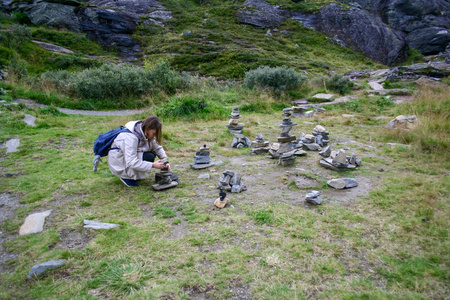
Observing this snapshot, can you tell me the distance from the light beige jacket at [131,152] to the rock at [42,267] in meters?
1.67

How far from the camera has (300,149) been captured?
6.07 meters

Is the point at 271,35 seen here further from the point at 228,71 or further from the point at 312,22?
the point at 228,71

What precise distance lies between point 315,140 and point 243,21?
1450 inches

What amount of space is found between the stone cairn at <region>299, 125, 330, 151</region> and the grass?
418 mm

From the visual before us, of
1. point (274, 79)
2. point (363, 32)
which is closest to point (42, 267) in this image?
point (274, 79)

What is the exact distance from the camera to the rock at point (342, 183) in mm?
4285

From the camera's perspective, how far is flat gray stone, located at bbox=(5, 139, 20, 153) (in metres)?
5.92

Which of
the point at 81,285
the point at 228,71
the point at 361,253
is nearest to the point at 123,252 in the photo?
the point at 81,285

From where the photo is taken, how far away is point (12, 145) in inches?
244

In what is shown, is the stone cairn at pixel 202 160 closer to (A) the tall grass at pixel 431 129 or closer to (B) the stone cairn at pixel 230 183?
(B) the stone cairn at pixel 230 183

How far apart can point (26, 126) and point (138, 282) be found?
A: 7.80m

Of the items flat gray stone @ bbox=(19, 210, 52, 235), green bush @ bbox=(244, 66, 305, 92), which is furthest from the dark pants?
green bush @ bbox=(244, 66, 305, 92)

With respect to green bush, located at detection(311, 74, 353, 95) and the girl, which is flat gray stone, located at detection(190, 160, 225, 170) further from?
green bush, located at detection(311, 74, 353, 95)

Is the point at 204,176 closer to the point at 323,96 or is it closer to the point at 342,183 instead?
the point at 342,183
